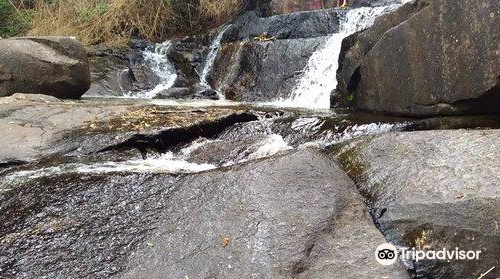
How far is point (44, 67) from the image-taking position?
642 centimetres

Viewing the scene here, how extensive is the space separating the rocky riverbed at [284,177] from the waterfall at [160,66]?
133 inches

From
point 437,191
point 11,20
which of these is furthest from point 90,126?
point 11,20

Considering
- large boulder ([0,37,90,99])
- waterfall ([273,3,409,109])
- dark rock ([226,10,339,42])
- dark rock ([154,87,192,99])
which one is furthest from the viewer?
dark rock ([226,10,339,42])

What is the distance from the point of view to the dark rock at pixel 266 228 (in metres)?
2.08

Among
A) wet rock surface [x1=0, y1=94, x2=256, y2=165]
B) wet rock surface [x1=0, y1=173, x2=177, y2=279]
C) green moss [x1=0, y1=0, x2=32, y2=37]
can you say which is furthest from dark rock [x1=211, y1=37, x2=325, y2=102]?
green moss [x1=0, y1=0, x2=32, y2=37]

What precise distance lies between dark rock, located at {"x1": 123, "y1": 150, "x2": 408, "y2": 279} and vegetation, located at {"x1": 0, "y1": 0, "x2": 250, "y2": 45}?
8463mm

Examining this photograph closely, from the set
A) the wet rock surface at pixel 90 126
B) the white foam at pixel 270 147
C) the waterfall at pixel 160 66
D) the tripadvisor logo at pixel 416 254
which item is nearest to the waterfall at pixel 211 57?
the waterfall at pixel 160 66

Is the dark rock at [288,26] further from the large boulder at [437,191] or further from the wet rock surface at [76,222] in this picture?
the wet rock surface at [76,222]

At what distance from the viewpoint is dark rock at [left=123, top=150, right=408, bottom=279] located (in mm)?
2082

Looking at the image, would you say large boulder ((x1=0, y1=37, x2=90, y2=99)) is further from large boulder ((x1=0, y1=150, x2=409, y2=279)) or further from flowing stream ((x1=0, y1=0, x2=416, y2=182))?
large boulder ((x1=0, y1=150, x2=409, y2=279))

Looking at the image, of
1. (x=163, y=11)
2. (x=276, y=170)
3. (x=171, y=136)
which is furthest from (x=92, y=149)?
(x=163, y=11)

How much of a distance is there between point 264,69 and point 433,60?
4.35 meters

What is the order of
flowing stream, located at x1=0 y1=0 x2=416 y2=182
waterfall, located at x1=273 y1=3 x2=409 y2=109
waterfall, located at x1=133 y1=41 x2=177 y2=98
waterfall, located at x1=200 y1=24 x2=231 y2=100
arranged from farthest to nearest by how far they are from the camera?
waterfall, located at x1=200 y1=24 x2=231 y2=100
waterfall, located at x1=133 y1=41 x2=177 y2=98
waterfall, located at x1=273 y1=3 x2=409 y2=109
flowing stream, located at x1=0 y1=0 x2=416 y2=182

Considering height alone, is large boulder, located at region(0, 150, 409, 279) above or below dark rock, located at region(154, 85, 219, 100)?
above
